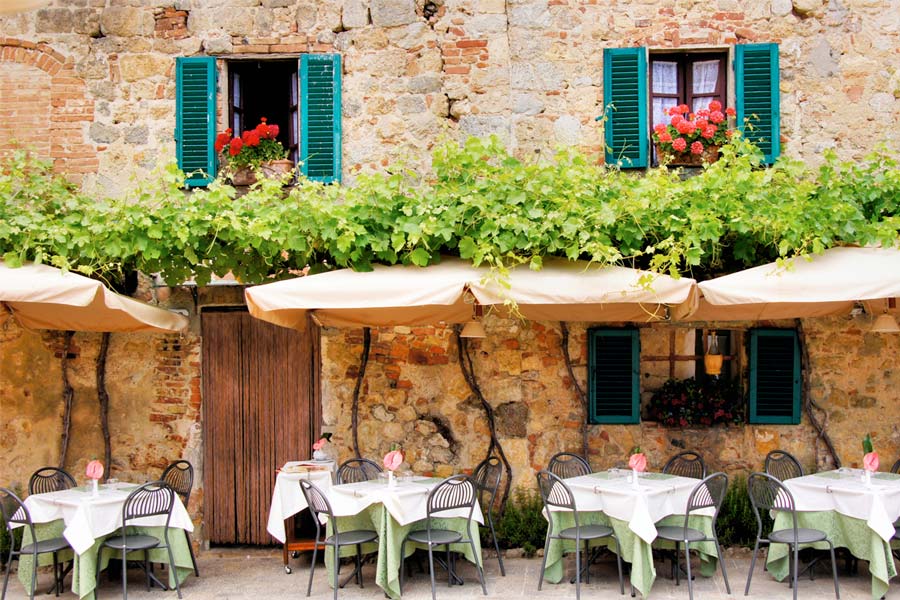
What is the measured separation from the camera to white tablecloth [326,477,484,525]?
639 centimetres

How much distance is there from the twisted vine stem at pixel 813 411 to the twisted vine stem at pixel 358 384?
3.96m

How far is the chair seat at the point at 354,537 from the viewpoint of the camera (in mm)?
6504

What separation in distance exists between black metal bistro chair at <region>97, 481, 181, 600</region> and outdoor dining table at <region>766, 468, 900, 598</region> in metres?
4.64

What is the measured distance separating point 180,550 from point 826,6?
7394 mm

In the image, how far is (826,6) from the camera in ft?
26.3

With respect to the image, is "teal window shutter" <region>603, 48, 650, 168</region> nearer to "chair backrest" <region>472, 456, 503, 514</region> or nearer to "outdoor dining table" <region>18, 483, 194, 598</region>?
"chair backrest" <region>472, 456, 503, 514</region>

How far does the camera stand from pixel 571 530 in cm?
657

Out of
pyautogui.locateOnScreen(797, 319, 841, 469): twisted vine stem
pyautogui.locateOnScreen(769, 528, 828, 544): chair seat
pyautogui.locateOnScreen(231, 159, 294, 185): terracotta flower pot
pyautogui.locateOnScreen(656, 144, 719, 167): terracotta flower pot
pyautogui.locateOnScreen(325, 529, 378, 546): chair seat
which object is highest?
pyautogui.locateOnScreen(656, 144, 719, 167): terracotta flower pot

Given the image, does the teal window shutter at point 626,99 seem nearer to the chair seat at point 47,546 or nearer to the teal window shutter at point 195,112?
the teal window shutter at point 195,112

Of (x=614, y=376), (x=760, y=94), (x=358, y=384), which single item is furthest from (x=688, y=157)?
(x=358, y=384)

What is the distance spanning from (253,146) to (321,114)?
70 cm
